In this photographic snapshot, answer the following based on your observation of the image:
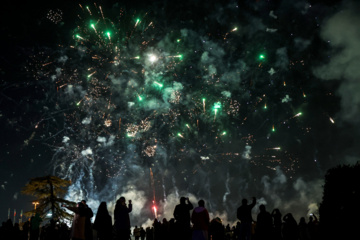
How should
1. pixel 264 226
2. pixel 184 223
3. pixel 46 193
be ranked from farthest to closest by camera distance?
pixel 46 193, pixel 264 226, pixel 184 223

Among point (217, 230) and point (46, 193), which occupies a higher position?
point (46, 193)

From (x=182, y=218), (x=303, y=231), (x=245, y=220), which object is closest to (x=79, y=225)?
(x=182, y=218)

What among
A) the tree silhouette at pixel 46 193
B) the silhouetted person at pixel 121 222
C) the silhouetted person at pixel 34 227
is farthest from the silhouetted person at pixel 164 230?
the tree silhouette at pixel 46 193

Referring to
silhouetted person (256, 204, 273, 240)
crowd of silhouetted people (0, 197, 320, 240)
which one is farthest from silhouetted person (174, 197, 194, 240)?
silhouetted person (256, 204, 273, 240)

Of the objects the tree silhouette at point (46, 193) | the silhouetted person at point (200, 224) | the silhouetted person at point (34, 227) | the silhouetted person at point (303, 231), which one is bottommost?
the silhouetted person at point (303, 231)

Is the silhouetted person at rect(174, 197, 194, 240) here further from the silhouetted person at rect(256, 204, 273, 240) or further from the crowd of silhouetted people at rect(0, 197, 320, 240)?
the silhouetted person at rect(256, 204, 273, 240)

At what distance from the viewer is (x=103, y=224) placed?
8359mm

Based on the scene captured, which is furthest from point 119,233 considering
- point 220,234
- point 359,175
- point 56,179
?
point 56,179

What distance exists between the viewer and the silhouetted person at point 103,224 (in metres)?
8.32

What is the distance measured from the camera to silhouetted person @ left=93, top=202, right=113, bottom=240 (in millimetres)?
8320

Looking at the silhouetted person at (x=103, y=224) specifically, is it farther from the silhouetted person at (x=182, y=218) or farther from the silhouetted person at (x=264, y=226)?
the silhouetted person at (x=264, y=226)

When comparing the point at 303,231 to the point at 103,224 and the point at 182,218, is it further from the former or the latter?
the point at 103,224

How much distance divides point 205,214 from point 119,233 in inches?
108

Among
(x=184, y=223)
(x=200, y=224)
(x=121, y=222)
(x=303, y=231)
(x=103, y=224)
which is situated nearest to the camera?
(x=200, y=224)
